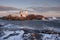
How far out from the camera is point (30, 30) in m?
1.45

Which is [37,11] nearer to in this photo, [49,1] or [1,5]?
[49,1]

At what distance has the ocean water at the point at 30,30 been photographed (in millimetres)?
1420

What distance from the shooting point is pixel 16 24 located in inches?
57.9

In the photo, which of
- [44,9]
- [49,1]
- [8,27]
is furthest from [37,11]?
[8,27]

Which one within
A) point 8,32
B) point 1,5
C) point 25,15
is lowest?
point 8,32

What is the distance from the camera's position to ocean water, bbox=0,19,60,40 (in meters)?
1.42

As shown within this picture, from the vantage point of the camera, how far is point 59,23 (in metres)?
1.45

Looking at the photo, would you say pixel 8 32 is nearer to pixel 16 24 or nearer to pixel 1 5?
pixel 16 24

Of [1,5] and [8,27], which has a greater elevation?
[1,5]

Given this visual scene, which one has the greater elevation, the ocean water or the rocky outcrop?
the rocky outcrop

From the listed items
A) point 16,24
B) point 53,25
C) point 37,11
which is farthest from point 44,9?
point 16,24

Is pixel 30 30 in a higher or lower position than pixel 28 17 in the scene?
lower

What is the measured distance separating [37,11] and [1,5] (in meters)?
0.48

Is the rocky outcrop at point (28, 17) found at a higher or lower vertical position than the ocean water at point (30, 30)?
higher
